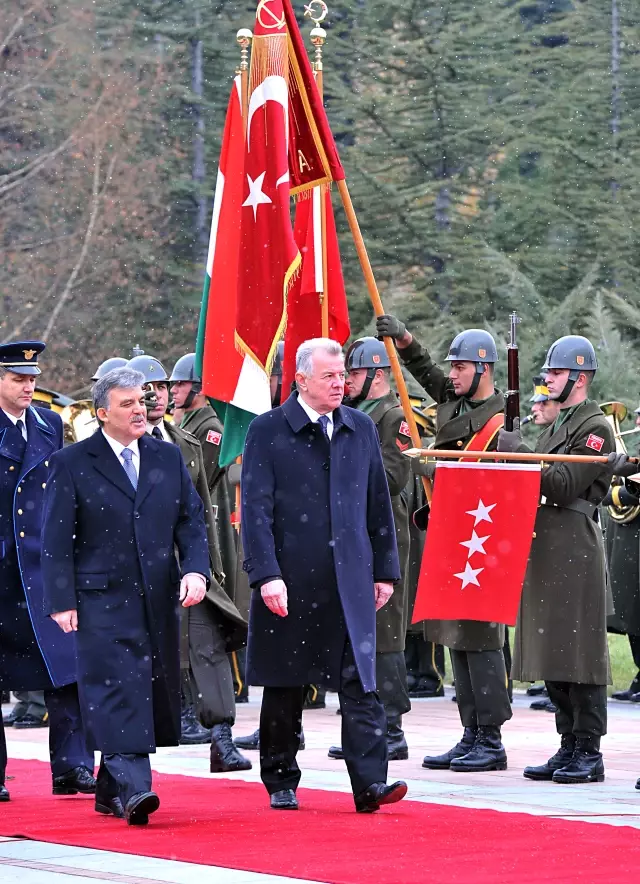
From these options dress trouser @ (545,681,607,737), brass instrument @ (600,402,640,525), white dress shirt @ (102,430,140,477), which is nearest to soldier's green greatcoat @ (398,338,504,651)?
dress trouser @ (545,681,607,737)

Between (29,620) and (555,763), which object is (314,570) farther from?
(555,763)

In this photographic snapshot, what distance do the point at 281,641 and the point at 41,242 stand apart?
24.7 m

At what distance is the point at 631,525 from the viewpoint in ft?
48.5

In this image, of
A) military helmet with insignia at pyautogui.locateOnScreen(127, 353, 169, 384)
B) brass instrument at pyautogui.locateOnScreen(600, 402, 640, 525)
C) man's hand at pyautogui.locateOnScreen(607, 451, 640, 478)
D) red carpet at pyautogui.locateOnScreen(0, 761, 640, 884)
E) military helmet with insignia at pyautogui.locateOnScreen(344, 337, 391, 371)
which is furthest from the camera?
brass instrument at pyautogui.locateOnScreen(600, 402, 640, 525)

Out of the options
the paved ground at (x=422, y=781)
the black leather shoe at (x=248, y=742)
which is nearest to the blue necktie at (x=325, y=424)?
the paved ground at (x=422, y=781)

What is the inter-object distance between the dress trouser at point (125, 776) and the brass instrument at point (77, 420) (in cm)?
671

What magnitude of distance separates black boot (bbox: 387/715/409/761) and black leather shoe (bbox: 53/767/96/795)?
1886mm

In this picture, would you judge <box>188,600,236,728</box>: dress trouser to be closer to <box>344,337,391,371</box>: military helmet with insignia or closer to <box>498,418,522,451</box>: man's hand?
<box>344,337,391,371</box>: military helmet with insignia

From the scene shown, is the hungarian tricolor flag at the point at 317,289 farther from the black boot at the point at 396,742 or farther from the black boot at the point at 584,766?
the black boot at the point at 584,766

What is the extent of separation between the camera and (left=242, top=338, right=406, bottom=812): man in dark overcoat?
8.09 meters

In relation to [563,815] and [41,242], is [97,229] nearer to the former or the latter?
[41,242]

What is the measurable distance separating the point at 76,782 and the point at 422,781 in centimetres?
170

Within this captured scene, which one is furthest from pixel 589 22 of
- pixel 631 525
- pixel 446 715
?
pixel 446 715

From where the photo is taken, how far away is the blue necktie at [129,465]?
27.1ft
